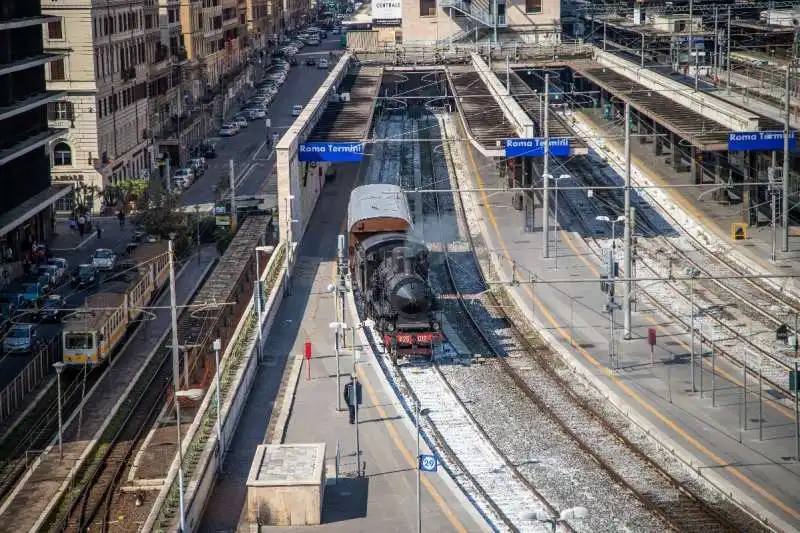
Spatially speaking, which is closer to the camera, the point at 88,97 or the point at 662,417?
the point at 662,417

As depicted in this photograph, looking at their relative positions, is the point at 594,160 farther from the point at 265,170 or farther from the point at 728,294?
the point at 728,294

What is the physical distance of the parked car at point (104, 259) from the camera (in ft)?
201

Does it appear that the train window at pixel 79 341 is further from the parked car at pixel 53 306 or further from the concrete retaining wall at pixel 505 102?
the concrete retaining wall at pixel 505 102

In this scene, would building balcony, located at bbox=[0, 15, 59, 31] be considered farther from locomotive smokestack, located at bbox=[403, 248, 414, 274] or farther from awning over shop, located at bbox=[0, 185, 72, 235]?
locomotive smokestack, located at bbox=[403, 248, 414, 274]

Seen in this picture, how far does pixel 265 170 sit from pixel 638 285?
41284 millimetres

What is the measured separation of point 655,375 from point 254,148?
199 ft

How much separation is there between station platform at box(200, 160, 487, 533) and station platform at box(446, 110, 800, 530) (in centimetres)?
630

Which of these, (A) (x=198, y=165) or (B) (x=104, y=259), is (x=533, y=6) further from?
(B) (x=104, y=259)

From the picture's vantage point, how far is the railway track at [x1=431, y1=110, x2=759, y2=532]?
105 ft

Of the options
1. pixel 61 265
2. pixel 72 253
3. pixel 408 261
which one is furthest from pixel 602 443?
pixel 72 253

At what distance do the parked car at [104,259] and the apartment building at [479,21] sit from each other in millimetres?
49197

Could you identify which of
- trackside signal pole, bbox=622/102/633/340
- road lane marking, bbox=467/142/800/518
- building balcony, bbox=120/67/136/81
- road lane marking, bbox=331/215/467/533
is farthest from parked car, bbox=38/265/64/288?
building balcony, bbox=120/67/136/81

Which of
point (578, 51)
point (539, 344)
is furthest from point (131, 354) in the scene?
point (578, 51)

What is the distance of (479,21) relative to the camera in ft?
351
